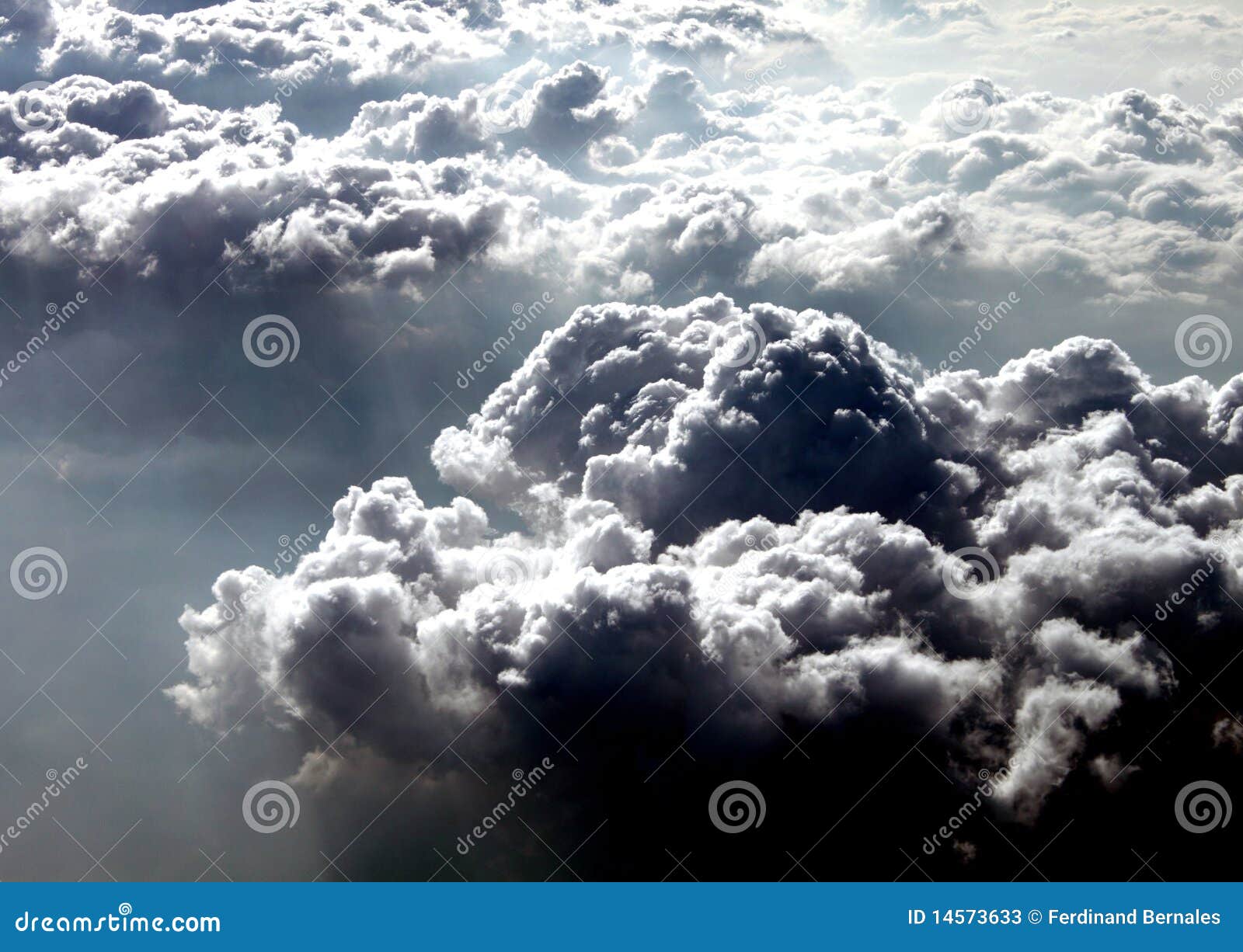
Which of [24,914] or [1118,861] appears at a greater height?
[24,914]

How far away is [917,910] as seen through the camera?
7894 cm

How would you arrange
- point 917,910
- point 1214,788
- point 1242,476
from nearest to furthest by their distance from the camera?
1. point 917,910
2. point 1214,788
3. point 1242,476

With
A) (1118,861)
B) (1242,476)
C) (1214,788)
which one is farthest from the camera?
(1242,476)

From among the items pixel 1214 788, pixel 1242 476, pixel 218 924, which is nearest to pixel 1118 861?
pixel 1214 788

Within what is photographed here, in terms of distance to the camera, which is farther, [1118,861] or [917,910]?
[1118,861]

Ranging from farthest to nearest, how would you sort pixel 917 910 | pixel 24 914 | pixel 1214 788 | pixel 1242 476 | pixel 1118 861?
pixel 1242 476
pixel 1118 861
pixel 1214 788
pixel 917 910
pixel 24 914

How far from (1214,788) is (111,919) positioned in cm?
13589

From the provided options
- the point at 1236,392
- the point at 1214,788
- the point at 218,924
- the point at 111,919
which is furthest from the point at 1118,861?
the point at 111,919

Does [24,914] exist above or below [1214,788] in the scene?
above

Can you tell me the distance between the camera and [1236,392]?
199 metres

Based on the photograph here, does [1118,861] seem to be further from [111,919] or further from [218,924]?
[111,919]

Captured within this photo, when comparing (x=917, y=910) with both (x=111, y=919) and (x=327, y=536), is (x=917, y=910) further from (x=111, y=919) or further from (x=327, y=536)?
(x=327, y=536)

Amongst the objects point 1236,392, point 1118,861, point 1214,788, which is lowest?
point 1118,861

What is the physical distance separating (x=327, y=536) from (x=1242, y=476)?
21250cm
